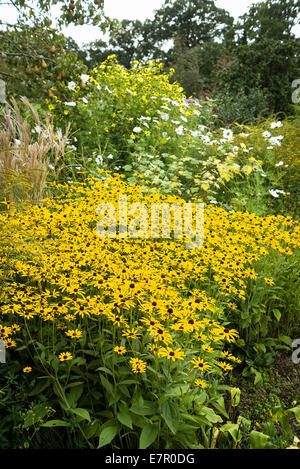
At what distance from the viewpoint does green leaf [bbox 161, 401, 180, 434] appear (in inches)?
59.5

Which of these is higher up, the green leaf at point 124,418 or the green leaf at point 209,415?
the green leaf at point 124,418

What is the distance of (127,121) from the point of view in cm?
554

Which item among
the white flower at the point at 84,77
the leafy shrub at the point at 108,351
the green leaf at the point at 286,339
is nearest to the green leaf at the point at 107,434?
the leafy shrub at the point at 108,351

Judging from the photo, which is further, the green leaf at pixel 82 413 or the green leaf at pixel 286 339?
the green leaf at pixel 286 339

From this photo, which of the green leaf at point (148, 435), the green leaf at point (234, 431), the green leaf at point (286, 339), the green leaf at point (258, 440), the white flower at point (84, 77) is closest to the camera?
the green leaf at point (148, 435)

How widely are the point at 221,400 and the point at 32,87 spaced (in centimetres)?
375

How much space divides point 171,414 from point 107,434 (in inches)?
10.8

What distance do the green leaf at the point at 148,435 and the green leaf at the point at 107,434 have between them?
0.40 ft

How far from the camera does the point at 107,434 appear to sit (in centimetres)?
156

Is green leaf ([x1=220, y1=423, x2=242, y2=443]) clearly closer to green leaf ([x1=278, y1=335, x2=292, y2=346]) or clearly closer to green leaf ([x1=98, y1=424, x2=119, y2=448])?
green leaf ([x1=98, y1=424, x2=119, y2=448])

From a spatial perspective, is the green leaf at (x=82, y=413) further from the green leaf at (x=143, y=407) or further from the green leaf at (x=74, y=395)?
the green leaf at (x=143, y=407)

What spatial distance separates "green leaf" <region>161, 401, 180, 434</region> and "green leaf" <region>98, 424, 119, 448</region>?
0.22m

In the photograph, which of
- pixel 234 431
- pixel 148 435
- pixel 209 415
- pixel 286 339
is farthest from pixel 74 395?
pixel 286 339

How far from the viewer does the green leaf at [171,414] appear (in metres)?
1.51
